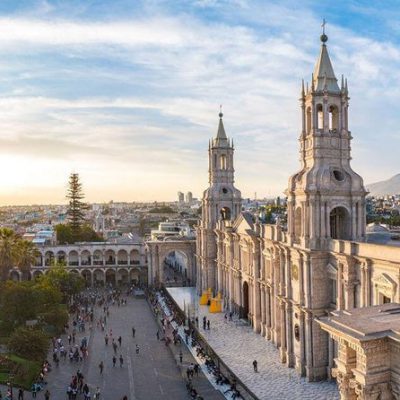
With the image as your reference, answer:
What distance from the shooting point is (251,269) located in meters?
36.7

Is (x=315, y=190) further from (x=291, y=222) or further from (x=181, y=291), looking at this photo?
(x=181, y=291)

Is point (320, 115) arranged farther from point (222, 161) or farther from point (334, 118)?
point (222, 161)

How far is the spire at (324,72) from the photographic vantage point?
84.5ft

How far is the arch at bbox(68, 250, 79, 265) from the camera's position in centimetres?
6438

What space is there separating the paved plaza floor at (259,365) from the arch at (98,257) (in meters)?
26.0

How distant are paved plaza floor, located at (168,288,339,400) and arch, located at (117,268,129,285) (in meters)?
24.5

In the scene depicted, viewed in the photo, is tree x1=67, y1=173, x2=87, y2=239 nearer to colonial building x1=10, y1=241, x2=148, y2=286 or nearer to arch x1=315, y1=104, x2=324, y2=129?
colonial building x1=10, y1=241, x2=148, y2=286

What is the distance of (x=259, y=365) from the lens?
28078 mm

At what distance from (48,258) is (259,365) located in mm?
42137

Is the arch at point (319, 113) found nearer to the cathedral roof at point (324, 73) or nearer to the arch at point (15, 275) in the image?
the cathedral roof at point (324, 73)

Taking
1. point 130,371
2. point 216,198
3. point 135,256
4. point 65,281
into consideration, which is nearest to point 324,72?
point 130,371

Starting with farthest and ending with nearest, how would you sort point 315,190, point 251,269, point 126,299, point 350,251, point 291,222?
point 126,299
point 251,269
point 291,222
point 315,190
point 350,251

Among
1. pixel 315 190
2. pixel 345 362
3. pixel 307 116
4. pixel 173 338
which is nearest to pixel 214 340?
pixel 173 338

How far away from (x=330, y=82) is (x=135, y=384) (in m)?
19.2
